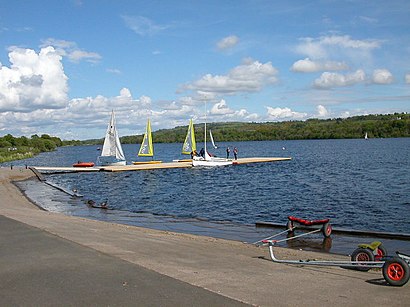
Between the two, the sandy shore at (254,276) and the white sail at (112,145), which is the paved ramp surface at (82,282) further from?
the white sail at (112,145)

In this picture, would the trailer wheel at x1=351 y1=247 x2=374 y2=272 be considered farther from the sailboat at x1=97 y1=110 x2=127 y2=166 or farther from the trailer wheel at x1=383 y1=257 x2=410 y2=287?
the sailboat at x1=97 y1=110 x2=127 y2=166

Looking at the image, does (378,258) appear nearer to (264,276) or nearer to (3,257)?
(264,276)

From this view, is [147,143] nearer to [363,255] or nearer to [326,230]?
[326,230]

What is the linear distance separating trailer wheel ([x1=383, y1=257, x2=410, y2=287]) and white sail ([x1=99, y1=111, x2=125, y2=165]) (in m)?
57.8

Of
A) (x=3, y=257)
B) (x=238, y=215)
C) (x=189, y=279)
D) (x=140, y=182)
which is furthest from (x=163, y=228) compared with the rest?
(x=140, y=182)

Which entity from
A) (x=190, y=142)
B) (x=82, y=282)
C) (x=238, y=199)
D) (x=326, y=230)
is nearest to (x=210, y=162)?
(x=190, y=142)

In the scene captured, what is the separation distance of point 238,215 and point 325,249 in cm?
980

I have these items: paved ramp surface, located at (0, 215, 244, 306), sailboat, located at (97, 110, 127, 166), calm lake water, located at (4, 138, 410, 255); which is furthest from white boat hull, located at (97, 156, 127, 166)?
paved ramp surface, located at (0, 215, 244, 306)

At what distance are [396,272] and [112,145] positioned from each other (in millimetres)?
58648

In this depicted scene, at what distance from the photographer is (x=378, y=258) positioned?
9922 millimetres

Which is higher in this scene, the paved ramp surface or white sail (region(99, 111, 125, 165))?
white sail (region(99, 111, 125, 165))

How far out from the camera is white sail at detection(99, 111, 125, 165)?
2520 inches

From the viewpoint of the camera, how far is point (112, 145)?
6438 centimetres

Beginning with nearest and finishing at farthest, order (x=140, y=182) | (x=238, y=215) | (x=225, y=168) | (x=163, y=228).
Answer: (x=163, y=228) < (x=238, y=215) < (x=140, y=182) < (x=225, y=168)
